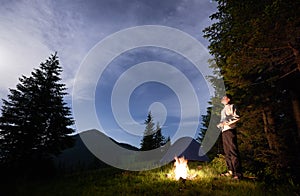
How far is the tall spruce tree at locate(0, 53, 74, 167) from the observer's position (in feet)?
69.8

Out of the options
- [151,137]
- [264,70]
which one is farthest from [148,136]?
[264,70]

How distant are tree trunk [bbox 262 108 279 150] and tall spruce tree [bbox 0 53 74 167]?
2077 centimetres

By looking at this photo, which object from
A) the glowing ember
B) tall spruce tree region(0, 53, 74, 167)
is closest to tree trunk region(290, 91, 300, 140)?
the glowing ember

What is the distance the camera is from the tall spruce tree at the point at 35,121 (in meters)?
21.3

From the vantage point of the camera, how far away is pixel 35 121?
2216cm

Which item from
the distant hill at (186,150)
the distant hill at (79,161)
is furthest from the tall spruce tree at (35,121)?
the distant hill at (186,150)

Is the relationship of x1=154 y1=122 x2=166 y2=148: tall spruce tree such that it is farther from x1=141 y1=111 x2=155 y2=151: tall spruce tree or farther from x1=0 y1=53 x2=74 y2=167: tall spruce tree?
x1=0 y1=53 x2=74 y2=167: tall spruce tree

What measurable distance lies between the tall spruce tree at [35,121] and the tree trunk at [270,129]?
2077 centimetres

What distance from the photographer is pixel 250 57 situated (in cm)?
648

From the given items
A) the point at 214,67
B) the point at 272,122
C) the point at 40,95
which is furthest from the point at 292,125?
the point at 40,95

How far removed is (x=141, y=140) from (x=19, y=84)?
27717 mm

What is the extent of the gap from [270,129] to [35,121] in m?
21.8

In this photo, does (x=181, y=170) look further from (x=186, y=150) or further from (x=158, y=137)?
(x=158, y=137)

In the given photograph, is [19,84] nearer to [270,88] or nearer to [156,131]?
[270,88]
